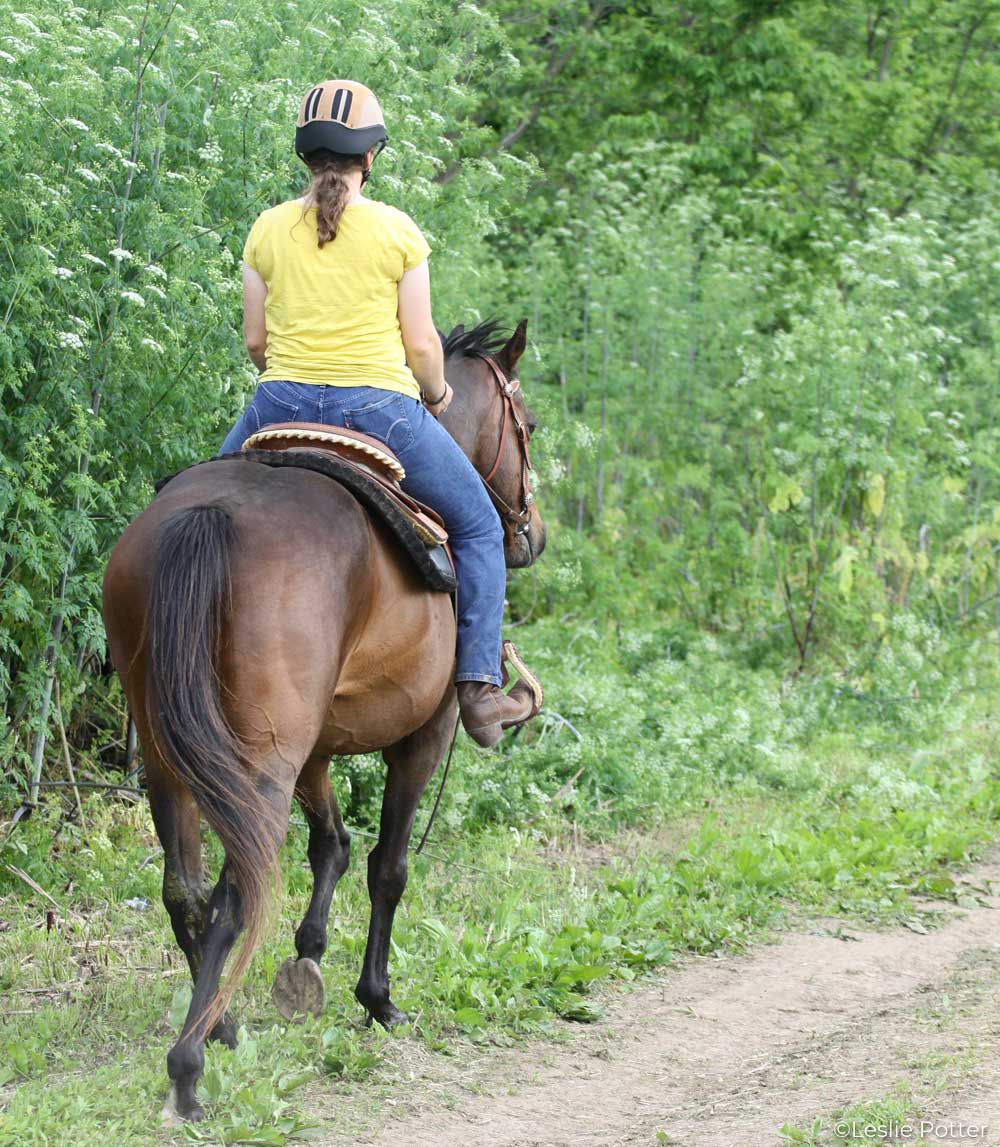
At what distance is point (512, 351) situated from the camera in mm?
5324

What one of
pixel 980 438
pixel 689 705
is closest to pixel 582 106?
pixel 980 438

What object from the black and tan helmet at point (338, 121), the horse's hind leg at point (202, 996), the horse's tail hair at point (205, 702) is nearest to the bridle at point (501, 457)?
the black and tan helmet at point (338, 121)

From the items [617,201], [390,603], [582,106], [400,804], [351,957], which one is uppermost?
[582,106]

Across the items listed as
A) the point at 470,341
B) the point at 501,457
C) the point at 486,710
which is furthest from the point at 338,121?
the point at 486,710

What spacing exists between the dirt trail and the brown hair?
8.35 feet

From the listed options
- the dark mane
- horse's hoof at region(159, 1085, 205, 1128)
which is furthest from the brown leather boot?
horse's hoof at region(159, 1085, 205, 1128)

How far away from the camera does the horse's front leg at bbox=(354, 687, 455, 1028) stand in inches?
187

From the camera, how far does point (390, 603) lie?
414 centimetres

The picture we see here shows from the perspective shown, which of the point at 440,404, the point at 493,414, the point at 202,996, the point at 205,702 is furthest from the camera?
the point at 493,414

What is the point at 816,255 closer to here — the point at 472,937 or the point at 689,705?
the point at 689,705

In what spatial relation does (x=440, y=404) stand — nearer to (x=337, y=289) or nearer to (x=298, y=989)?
(x=337, y=289)

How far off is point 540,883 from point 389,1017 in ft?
5.02

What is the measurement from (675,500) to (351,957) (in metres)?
6.98

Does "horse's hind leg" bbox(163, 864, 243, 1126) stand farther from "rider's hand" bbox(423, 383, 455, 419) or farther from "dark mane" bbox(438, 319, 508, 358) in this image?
"dark mane" bbox(438, 319, 508, 358)
